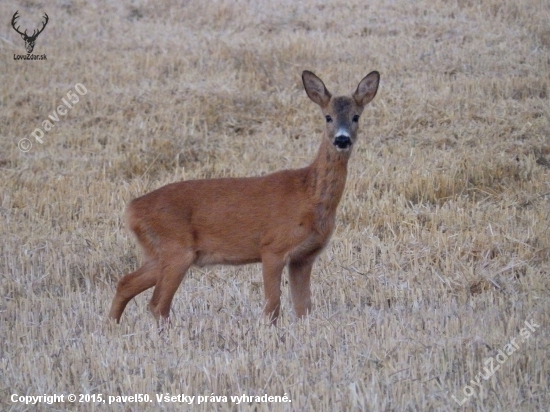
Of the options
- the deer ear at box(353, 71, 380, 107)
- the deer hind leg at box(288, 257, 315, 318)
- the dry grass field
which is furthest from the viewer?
the deer ear at box(353, 71, 380, 107)

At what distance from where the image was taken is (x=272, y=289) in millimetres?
7105

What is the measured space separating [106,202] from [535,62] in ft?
26.1

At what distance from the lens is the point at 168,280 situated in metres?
7.12

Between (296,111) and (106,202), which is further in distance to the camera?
(296,111)

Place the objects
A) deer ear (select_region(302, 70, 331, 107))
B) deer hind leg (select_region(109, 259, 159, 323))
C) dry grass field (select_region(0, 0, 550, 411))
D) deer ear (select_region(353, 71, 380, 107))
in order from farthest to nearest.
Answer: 1. deer ear (select_region(353, 71, 380, 107))
2. deer ear (select_region(302, 70, 331, 107))
3. deer hind leg (select_region(109, 259, 159, 323))
4. dry grass field (select_region(0, 0, 550, 411))

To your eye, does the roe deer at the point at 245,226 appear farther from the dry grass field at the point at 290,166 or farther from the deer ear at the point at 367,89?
the deer ear at the point at 367,89

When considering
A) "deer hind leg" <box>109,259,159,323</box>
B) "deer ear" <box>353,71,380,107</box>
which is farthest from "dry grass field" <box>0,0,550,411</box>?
"deer ear" <box>353,71,380,107</box>

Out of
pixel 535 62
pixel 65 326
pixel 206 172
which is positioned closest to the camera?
pixel 65 326

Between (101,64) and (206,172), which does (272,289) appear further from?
(101,64)

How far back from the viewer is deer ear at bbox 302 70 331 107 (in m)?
7.79

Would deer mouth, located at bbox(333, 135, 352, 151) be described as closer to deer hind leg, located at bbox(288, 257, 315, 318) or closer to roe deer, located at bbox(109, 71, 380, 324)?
roe deer, located at bbox(109, 71, 380, 324)

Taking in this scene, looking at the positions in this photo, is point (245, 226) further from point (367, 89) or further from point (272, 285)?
point (367, 89)

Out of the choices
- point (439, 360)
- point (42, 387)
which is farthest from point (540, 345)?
point (42, 387)

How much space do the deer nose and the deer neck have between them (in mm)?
121
